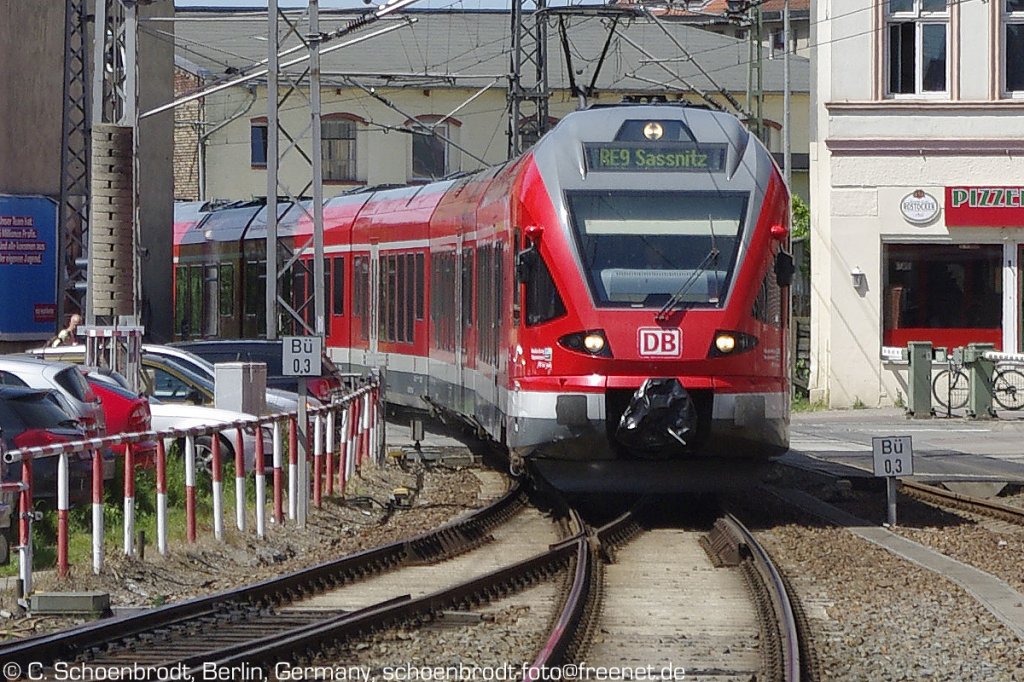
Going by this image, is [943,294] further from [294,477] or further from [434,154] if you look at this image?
[434,154]

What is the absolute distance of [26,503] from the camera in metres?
12.1

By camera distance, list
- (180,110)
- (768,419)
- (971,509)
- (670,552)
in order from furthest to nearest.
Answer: (180,110)
(971,509)
(768,419)
(670,552)

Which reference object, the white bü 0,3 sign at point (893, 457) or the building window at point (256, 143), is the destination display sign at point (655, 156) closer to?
the white bü 0,3 sign at point (893, 457)

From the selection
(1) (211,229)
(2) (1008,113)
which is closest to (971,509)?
(2) (1008,113)

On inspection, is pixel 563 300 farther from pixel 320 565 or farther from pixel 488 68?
pixel 488 68

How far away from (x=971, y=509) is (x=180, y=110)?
41655 millimetres

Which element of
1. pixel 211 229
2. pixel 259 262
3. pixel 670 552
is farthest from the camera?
pixel 211 229

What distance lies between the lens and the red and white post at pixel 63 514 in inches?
482

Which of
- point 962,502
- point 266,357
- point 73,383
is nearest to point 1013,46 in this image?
point 266,357

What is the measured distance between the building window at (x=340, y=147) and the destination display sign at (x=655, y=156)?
132ft

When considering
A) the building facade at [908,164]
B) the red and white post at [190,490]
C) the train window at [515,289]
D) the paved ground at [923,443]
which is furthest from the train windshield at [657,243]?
the building facade at [908,164]

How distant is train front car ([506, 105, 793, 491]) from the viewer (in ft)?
50.1

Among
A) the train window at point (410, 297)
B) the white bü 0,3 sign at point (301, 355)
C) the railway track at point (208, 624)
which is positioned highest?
the train window at point (410, 297)

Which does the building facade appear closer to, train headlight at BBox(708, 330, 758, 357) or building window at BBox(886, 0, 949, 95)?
building window at BBox(886, 0, 949, 95)
